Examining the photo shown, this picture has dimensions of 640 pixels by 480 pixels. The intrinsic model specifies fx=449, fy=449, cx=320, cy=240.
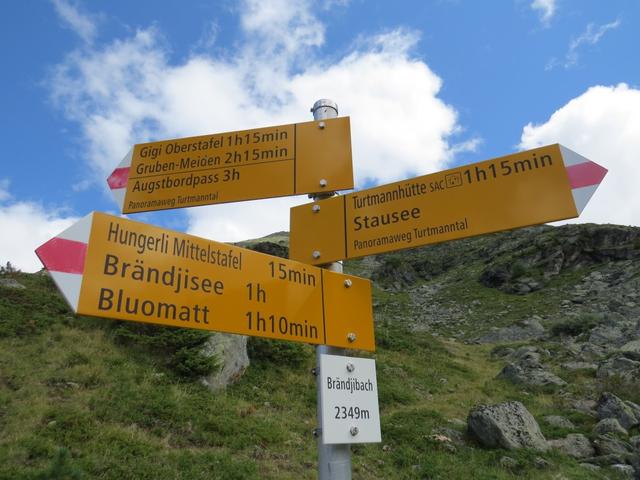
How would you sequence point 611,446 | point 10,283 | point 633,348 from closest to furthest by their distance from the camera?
point 611,446
point 10,283
point 633,348

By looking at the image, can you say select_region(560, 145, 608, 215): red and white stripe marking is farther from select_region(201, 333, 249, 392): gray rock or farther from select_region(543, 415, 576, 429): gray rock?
select_region(543, 415, 576, 429): gray rock

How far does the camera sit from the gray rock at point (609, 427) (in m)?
9.69

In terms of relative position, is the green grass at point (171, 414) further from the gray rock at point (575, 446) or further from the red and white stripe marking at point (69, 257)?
the red and white stripe marking at point (69, 257)

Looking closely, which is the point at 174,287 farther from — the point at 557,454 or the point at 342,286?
the point at 557,454

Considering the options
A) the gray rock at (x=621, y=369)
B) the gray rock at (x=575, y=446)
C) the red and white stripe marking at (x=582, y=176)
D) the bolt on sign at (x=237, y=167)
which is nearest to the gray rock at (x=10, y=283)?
the bolt on sign at (x=237, y=167)

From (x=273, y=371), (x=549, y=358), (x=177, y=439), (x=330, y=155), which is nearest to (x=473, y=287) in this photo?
(x=549, y=358)

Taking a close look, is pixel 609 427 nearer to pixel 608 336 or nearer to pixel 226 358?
pixel 226 358

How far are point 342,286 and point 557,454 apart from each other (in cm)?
818

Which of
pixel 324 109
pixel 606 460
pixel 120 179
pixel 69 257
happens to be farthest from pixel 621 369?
pixel 69 257

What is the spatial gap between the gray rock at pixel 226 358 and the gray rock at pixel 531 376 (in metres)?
9.36

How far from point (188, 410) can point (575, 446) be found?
7942 mm

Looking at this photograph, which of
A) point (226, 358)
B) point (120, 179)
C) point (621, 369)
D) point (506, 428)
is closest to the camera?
point (120, 179)

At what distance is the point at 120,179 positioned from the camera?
4.02 metres

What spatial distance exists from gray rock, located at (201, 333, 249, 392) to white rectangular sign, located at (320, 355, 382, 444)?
7830 mm
